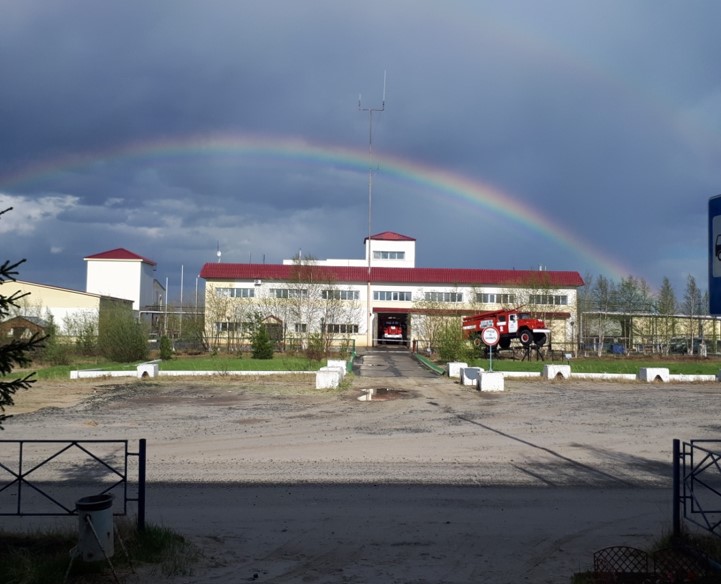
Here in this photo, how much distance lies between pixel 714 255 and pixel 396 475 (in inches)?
298

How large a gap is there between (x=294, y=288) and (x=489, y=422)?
136ft

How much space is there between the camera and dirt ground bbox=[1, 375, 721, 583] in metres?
7.23

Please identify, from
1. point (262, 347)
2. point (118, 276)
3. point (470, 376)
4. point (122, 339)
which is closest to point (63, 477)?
point (470, 376)

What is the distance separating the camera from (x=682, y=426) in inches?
697

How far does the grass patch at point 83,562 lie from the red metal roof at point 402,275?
186 feet

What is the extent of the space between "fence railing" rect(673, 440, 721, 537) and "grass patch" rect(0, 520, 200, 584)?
18.1 ft

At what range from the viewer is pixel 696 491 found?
33.9ft

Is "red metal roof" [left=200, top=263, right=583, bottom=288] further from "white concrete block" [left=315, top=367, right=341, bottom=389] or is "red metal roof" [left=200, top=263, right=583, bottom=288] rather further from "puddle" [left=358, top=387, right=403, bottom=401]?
"puddle" [left=358, top=387, right=403, bottom=401]

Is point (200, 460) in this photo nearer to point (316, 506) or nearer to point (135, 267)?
point (316, 506)

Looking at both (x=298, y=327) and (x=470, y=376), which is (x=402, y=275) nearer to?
(x=298, y=327)

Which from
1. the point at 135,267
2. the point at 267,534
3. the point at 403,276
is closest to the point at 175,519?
the point at 267,534

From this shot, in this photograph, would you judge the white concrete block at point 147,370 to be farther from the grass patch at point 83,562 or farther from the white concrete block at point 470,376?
the grass patch at point 83,562

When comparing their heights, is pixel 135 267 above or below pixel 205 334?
above

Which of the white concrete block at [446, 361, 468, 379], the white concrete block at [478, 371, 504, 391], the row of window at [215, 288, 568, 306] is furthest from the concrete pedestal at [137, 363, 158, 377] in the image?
the row of window at [215, 288, 568, 306]
